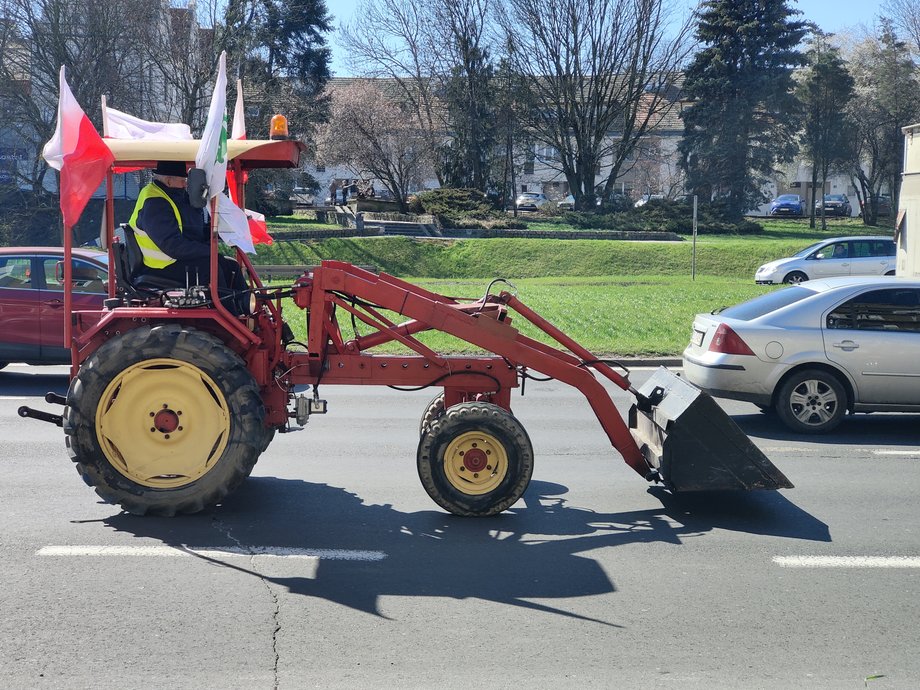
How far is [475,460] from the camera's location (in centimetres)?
662

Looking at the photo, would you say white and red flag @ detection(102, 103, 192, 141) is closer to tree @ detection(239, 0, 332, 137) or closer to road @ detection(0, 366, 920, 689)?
road @ detection(0, 366, 920, 689)

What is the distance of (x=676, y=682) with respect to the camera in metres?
4.41

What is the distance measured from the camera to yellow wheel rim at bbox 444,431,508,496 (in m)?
6.55

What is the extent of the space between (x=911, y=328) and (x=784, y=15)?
45.6 metres

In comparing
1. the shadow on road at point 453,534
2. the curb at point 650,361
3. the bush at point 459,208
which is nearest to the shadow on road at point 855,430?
the shadow on road at point 453,534

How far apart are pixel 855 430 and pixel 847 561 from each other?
4567 mm

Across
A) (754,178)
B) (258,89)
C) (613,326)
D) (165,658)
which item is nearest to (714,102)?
(754,178)

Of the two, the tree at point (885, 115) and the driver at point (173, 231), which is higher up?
the tree at point (885, 115)

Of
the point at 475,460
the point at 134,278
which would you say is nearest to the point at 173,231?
the point at 134,278

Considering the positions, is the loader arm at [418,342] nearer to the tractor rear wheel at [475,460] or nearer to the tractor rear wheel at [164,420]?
the tractor rear wheel at [475,460]

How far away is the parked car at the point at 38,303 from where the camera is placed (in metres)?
12.4

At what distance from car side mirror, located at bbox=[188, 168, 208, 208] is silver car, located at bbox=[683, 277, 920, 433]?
6.03 meters

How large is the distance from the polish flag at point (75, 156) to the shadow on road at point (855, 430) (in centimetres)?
677

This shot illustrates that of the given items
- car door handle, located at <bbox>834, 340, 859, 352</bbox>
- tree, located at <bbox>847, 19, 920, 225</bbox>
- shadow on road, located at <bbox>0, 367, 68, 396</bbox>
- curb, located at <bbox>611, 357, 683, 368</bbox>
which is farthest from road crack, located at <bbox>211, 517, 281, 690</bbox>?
tree, located at <bbox>847, 19, 920, 225</bbox>
